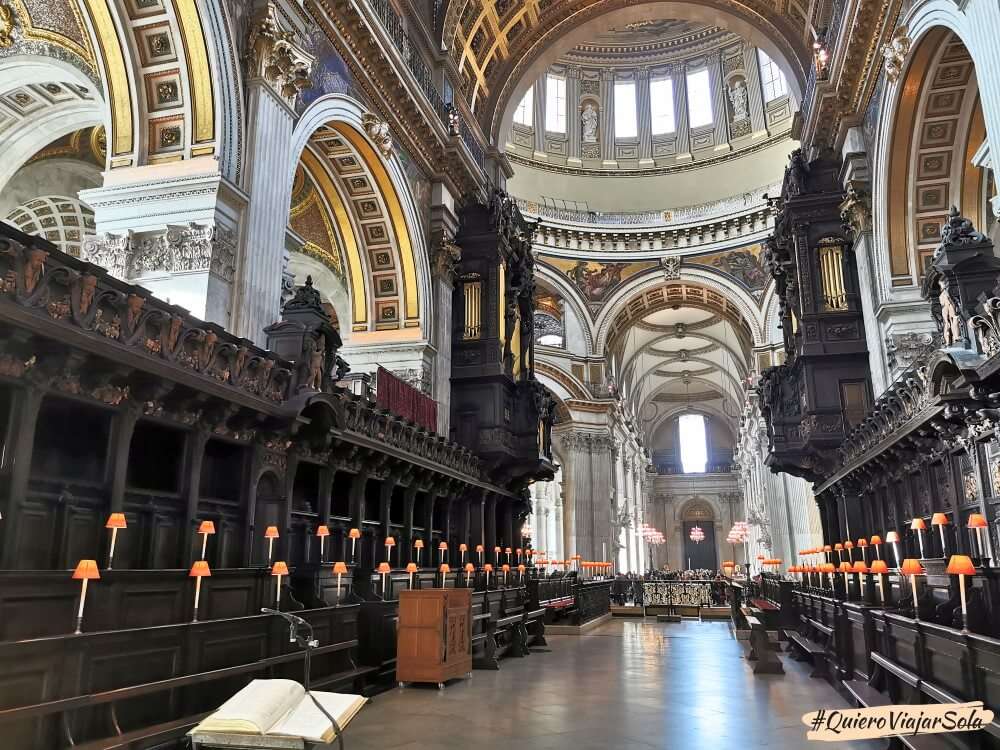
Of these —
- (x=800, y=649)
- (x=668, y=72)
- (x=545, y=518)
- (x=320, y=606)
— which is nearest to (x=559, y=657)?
(x=800, y=649)

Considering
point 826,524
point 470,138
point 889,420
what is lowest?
point 826,524

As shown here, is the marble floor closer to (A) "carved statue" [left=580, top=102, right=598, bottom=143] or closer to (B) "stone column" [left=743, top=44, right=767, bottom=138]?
(B) "stone column" [left=743, top=44, right=767, bottom=138]

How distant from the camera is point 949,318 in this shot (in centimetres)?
761

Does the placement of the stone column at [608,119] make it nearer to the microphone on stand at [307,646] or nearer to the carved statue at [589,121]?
the carved statue at [589,121]

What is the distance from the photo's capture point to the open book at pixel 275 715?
2826mm

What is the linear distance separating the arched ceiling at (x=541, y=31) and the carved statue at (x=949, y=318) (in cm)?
1034

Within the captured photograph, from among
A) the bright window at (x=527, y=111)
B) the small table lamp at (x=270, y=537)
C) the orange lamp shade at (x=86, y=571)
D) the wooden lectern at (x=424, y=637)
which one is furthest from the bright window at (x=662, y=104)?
the orange lamp shade at (x=86, y=571)

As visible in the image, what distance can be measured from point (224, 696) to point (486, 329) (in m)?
11.1

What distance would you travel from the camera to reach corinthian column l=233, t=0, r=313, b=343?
9.04 metres

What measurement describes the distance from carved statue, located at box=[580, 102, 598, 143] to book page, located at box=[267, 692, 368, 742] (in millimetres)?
29794

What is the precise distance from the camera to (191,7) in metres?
8.72

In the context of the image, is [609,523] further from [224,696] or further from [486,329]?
[224,696]

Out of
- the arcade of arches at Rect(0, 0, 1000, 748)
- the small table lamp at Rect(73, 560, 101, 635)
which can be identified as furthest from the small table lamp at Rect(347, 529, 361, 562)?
the small table lamp at Rect(73, 560, 101, 635)

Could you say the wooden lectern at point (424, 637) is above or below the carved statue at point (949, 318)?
below
